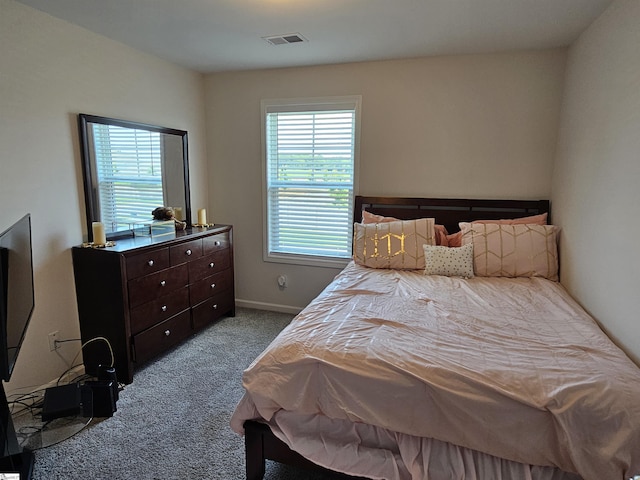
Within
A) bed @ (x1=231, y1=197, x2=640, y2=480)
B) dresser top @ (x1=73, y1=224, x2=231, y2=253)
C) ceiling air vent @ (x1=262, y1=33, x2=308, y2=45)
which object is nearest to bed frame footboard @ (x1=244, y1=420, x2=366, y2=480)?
bed @ (x1=231, y1=197, x2=640, y2=480)

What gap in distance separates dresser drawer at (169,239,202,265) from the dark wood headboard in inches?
55.0

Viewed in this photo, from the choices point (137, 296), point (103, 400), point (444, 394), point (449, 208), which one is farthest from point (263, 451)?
point (449, 208)

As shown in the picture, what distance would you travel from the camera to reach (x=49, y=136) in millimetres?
2324

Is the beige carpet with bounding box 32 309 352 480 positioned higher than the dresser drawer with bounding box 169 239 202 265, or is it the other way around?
the dresser drawer with bounding box 169 239 202 265

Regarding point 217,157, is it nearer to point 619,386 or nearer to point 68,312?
point 68,312

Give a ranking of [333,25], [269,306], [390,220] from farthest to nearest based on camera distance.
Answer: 1. [269,306]
2. [390,220]
3. [333,25]

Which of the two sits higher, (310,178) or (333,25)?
(333,25)

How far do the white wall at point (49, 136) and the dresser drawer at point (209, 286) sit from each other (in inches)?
33.0

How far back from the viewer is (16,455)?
1.65 meters

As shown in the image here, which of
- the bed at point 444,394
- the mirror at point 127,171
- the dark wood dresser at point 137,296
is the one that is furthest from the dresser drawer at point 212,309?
the bed at point 444,394

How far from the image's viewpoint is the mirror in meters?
2.58

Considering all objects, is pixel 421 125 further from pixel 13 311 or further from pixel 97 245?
pixel 13 311

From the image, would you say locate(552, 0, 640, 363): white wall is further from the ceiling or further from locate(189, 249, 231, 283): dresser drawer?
locate(189, 249, 231, 283): dresser drawer

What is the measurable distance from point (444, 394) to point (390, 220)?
6.47 ft
